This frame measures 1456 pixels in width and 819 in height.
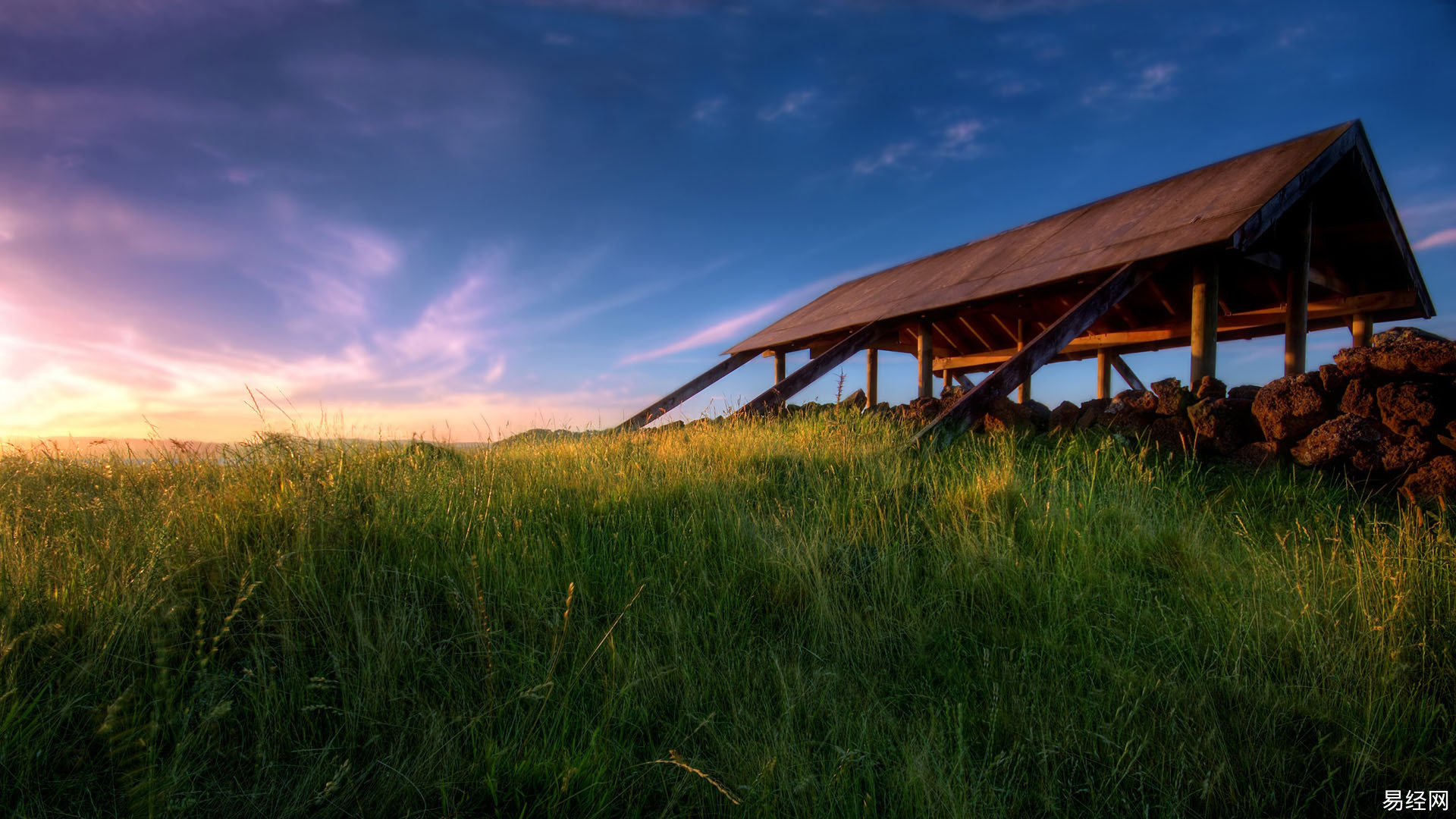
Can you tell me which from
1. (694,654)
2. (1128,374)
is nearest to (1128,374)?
(1128,374)

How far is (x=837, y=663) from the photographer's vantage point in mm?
2541

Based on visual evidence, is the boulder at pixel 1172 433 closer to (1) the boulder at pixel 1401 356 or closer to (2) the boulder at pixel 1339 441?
(2) the boulder at pixel 1339 441

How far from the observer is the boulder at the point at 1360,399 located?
4801 millimetres

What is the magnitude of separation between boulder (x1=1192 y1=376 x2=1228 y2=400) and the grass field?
5.81 ft

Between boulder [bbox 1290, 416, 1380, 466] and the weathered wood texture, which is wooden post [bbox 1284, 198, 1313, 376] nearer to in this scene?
boulder [bbox 1290, 416, 1380, 466]

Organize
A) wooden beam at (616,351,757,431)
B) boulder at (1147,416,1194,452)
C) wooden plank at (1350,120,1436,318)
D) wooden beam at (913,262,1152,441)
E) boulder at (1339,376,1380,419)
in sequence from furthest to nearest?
wooden beam at (616,351,757,431)
wooden plank at (1350,120,1436,318)
wooden beam at (913,262,1152,441)
boulder at (1147,416,1194,452)
boulder at (1339,376,1380,419)

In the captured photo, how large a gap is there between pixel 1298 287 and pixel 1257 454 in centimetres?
374

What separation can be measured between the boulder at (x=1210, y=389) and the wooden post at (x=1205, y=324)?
78 centimetres

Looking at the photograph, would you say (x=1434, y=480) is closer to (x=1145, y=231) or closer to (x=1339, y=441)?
(x=1339, y=441)

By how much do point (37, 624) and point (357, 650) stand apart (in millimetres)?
1182

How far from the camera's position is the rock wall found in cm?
444

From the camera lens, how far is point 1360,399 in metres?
4.83

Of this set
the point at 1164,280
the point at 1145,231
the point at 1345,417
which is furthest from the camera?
the point at 1164,280

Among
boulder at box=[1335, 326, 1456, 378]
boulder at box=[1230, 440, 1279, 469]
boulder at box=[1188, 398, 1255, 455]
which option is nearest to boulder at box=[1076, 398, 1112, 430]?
boulder at box=[1188, 398, 1255, 455]
